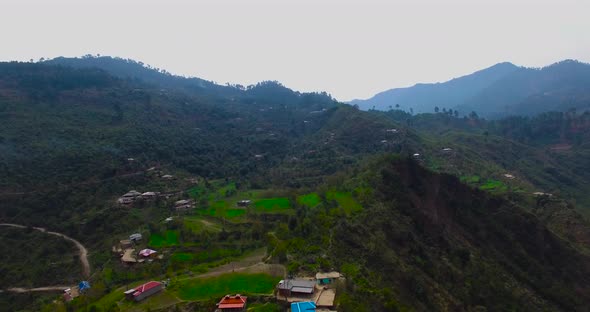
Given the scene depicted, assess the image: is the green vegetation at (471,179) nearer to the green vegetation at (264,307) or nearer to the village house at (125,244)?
the village house at (125,244)

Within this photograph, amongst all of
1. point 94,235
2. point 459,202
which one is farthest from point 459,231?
point 94,235

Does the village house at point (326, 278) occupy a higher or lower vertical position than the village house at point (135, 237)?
higher

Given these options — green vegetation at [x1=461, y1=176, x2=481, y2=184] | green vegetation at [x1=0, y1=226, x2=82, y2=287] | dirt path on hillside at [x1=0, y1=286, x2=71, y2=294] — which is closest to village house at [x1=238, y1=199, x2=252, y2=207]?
green vegetation at [x1=0, y1=226, x2=82, y2=287]

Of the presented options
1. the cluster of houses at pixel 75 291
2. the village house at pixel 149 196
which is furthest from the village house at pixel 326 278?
the village house at pixel 149 196

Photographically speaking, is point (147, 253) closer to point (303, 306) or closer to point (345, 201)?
point (345, 201)

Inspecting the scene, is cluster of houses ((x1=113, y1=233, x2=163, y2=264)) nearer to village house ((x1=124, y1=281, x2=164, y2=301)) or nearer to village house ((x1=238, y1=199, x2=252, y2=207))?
village house ((x1=124, y1=281, x2=164, y2=301))

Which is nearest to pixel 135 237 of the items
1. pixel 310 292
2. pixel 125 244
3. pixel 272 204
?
pixel 125 244
